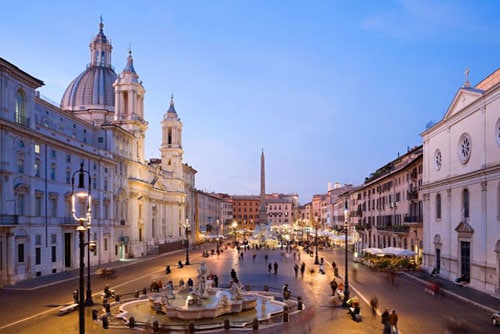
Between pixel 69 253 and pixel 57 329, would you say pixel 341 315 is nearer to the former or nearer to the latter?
pixel 57 329

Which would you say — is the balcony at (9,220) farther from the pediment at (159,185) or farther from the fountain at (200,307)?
the pediment at (159,185)

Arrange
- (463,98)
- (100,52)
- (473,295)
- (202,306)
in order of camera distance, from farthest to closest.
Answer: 1. (100,52)
2. (463,98)
3. (473,295)
4. (202,306)

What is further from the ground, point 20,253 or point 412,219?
point 412,219

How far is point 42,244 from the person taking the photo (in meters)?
45.0

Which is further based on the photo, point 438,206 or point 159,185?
point 159,185

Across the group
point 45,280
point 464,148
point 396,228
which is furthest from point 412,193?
point 45,280

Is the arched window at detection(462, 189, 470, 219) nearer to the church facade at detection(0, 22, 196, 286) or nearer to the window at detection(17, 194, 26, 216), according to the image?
the church facade at detection(0, 22, 196, 286)

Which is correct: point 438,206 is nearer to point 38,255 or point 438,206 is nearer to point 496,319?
point 496,319

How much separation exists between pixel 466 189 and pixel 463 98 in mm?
6862

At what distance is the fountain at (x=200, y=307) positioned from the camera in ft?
86.8

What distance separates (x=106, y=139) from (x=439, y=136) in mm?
37727

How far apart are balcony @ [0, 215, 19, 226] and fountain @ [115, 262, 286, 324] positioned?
1339 cm

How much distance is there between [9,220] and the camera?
39094 millimetres

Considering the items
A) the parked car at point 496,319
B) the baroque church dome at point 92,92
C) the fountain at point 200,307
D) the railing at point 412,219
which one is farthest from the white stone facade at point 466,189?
the baroque church dome at point 92,92
